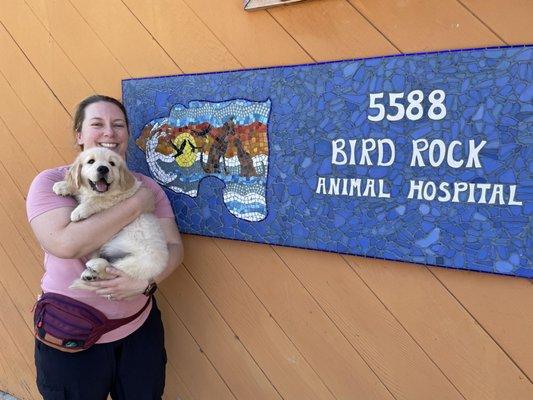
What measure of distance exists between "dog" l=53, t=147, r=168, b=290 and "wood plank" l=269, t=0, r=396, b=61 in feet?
2.66

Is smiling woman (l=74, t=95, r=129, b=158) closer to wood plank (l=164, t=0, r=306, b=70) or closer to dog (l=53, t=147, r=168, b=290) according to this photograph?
dog (l=53, t=147, r=168, b=290)

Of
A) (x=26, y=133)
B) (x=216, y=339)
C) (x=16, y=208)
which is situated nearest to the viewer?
(x=216, y=339)

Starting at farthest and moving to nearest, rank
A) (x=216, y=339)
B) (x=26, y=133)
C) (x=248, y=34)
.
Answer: (x=26, y=133) → (x=216, y=339) → (x=248, y=34)

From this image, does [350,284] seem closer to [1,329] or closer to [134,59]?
[134,59]

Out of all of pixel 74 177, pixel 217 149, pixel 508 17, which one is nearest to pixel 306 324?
pixel 217 149

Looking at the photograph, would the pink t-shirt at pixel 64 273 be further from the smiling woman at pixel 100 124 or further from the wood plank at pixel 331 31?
the wood plank at pixel 331 31

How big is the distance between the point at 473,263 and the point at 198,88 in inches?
47.9

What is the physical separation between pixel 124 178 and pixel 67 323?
536 mm

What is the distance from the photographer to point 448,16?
1.39 meters

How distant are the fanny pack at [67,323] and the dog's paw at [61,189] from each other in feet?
1.18

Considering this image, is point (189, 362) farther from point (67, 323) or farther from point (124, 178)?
point (124, 178)

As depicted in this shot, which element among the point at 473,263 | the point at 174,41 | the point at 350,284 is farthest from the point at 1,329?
the point at 473,263

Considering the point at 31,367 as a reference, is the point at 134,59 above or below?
above

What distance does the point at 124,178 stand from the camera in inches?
65.1
